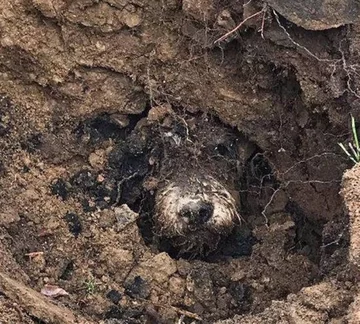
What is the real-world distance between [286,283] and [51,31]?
1.39 metres

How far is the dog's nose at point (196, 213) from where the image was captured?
2779 mm

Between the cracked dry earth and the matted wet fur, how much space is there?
14 mm

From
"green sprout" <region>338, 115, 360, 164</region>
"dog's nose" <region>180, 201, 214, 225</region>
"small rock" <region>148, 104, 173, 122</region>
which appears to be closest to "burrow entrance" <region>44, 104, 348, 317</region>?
"small rock" <region>148, 104, 173, 122</region>

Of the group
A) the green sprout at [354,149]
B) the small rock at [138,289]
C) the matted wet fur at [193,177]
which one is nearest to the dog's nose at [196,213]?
the matted wet fur at [193,177]

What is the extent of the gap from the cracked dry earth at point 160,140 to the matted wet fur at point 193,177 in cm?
1

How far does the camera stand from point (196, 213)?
9.12ft

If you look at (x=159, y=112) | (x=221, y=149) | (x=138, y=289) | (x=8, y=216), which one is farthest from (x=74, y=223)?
(x=221, y=149)

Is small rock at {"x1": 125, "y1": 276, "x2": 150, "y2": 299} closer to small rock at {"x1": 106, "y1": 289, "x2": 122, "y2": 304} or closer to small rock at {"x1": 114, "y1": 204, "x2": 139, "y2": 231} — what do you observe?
small rock at {"x1": 106, "y1": 289, "x2": 122, "y2": 304}

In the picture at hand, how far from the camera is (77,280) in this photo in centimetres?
262

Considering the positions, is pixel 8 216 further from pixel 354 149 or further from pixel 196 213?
pixel 354 149

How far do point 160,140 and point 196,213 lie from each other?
405mm

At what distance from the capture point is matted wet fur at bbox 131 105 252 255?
2793 millimetres

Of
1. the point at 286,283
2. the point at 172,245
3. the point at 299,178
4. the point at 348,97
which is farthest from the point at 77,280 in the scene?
the point at 348,97

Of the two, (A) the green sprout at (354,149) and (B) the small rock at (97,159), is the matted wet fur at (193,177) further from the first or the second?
(A) the green sprout at (354,149)
